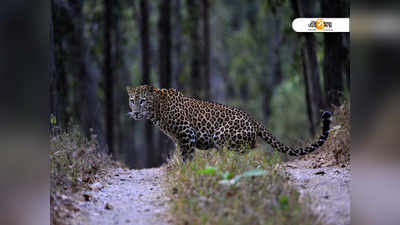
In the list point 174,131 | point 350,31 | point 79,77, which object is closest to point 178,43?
point 79,77

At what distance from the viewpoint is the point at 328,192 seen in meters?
5.34

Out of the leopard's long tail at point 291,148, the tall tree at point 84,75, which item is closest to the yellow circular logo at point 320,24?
the leopard's long tail at point 291,148

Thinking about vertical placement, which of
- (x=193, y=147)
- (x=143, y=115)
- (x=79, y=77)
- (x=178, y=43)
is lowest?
(x=193, y=147)

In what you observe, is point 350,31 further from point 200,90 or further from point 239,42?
point 239,42

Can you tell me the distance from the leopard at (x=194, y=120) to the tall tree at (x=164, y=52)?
473 centimetres

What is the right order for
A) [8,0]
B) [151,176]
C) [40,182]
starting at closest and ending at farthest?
[8,0] < [40,182] < [151,176]

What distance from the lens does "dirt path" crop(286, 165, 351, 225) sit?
5059 mm

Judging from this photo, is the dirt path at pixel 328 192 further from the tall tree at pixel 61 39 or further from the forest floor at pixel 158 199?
the tall tree at pixel 61 39

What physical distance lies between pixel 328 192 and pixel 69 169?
126 inches

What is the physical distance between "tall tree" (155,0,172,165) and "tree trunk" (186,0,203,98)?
3213 mm

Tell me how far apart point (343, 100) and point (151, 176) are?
11.1ft

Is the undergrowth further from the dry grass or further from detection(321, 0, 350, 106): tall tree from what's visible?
detection(321, 0, 350, 106): tall tree

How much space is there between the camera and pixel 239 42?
24250mm
